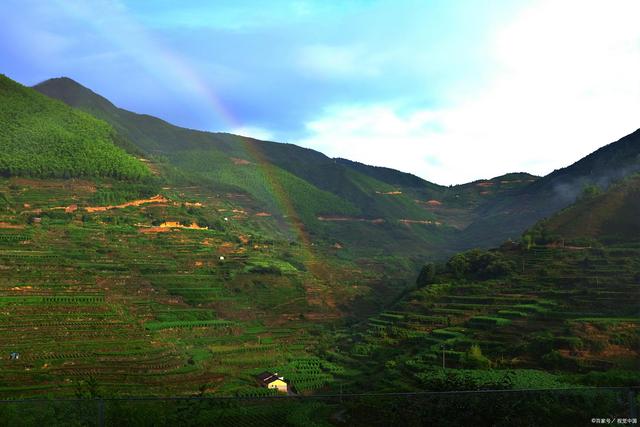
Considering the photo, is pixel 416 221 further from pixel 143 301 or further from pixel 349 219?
pixel 143 301

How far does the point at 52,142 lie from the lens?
105m

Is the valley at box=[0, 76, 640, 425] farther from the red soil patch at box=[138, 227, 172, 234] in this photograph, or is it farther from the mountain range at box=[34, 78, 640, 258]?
the mountain range at box=[34, 78, 640, 258]

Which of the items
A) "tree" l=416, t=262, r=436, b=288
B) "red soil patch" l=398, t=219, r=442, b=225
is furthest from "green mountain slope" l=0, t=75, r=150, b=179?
"red soil patch" l=398, t=219, r=442, b=225

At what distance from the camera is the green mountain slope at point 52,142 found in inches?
3647

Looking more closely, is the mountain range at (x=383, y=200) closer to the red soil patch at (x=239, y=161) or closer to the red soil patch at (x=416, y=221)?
the red soil patch at (x=416, y=221)

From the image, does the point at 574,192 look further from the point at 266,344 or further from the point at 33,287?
the point at 33,287

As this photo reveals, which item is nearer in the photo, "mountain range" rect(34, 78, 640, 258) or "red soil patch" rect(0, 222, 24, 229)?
"red soil patch" rect(0, 222, 24, 229)

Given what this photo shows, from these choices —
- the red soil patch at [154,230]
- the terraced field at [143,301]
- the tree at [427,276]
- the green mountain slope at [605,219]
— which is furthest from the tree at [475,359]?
the red soil patch at [154,230]

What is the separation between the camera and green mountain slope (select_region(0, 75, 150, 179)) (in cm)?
9262

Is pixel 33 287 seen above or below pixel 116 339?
above

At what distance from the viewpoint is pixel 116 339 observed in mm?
43656

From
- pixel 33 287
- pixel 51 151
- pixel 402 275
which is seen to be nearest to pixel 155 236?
pixel 33 287

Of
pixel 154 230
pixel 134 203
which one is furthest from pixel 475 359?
pixel 134 203

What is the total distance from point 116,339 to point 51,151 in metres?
70.4
